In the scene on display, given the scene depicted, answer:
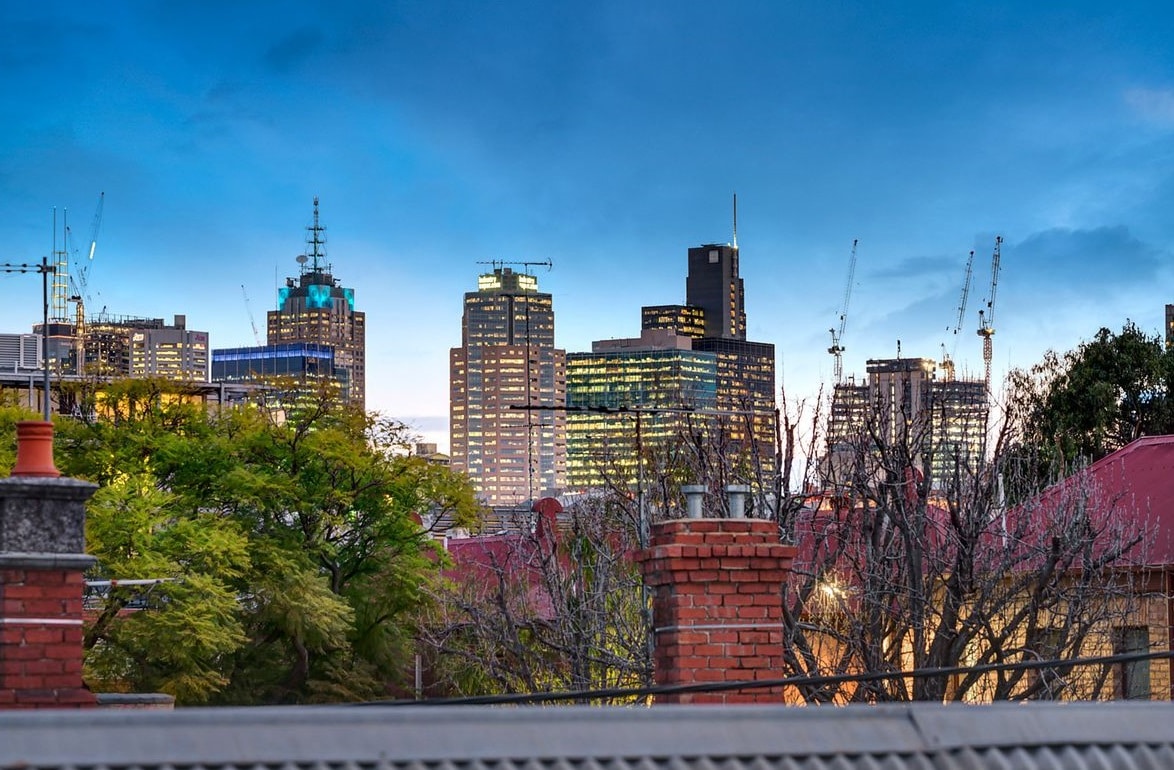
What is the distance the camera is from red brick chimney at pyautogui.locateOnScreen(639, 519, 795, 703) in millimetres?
12422

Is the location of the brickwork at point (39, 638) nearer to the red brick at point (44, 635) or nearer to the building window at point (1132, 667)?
the red brick at point (44, 635)

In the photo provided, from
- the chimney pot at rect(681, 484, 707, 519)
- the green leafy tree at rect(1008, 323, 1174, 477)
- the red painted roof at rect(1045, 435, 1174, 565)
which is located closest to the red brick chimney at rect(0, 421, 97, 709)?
the chimney pot at rect(681, 484, 707, 519)

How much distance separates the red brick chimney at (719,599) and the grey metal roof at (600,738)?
8.45m

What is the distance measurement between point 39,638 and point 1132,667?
1984 cm

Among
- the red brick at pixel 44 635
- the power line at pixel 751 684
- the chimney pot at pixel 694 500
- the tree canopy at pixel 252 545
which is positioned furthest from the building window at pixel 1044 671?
the tree canopy at pixel 252 545

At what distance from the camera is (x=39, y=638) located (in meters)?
10.5

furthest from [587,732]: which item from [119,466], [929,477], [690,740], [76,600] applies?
[119,466]

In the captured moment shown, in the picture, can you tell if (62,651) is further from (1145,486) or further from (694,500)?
(1145,486)

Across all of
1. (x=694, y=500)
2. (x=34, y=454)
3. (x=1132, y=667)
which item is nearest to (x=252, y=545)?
(x=1132, y=667)

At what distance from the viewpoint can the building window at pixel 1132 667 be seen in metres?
25.8

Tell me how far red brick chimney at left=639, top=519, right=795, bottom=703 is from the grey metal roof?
845 cm

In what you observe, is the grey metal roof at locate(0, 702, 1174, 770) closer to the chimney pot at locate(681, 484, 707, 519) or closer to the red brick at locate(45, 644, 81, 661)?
the red brick at locate(45, 644, 81, 661)

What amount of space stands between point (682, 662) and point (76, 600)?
3960 millimetres

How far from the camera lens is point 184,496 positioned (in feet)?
173
